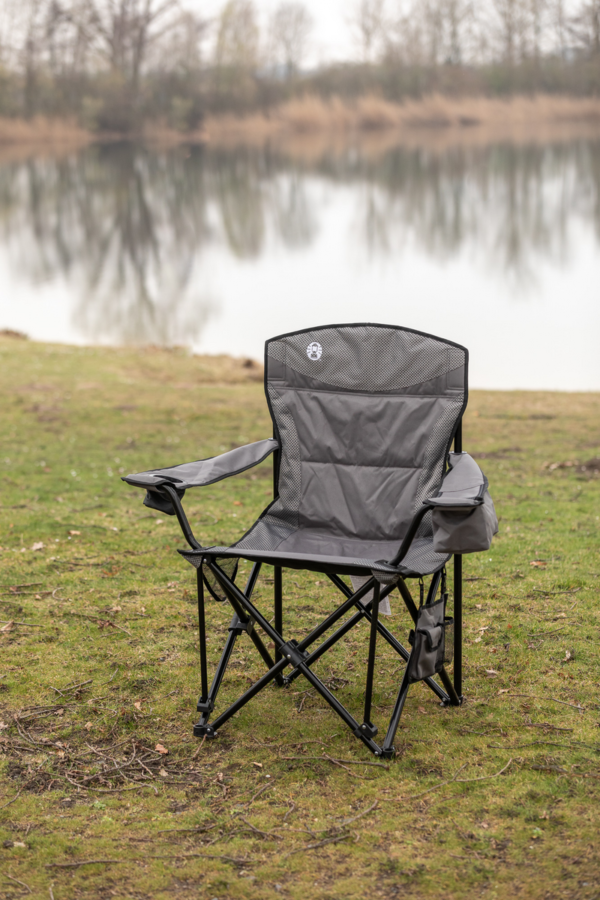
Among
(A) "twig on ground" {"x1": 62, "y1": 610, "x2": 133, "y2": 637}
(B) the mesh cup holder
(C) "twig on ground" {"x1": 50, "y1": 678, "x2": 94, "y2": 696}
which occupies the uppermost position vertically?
(B) the mesh cup holder

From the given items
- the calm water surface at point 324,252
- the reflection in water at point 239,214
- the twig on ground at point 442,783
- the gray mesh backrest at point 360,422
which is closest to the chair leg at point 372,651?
the twig on ground at point 442,783

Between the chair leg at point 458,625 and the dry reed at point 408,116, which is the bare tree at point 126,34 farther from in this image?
the chair leg at point 458,625

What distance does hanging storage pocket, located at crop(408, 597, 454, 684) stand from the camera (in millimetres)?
2268

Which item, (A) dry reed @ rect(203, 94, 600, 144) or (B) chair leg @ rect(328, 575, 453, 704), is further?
(A) dry reed @ rect(203, 94, 600, 144)

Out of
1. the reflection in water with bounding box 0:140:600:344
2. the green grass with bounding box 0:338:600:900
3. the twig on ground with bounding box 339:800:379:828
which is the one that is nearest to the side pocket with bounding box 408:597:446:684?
the green grass with bounding box 0:338:600:900

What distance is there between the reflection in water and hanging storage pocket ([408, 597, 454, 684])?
10.8 m

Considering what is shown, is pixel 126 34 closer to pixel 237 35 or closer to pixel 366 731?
pixel 237 35

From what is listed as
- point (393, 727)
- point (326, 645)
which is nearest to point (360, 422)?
point (326, 645)

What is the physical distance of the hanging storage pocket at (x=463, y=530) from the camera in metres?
2.15

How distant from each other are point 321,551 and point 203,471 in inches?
17.7

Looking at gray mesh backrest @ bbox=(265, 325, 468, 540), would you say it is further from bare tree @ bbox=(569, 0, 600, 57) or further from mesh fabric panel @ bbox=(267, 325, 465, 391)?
bare tree @ bbox=(569, 0, 600, 57)

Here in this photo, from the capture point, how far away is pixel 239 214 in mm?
23844

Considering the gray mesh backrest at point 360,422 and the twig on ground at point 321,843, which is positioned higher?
the gray mesh backrest at point 360,422

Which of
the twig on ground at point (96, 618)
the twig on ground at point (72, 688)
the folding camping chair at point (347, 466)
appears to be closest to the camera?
the folding camping chair at point (347, 466)
